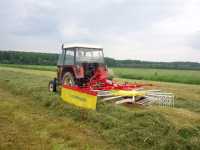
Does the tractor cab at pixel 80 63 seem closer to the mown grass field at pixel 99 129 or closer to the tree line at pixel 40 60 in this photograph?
the mown grass field at pixel 99 129

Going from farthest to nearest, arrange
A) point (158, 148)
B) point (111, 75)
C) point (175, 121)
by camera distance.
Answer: point (111, 75), point (175, 121), point (158, 148)

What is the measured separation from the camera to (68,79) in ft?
40.5

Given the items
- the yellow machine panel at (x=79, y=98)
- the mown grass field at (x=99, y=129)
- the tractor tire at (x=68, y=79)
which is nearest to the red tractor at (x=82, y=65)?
the tractor tire at (x=68, y=79)

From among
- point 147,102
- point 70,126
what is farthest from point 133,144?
point 147,102

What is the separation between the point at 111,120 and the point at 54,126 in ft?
4.32

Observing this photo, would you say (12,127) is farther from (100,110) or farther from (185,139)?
(185,139)

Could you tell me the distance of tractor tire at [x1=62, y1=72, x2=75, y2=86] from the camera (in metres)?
12.0

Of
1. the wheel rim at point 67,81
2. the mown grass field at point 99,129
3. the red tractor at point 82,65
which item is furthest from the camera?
the wheel rim at point 67,81

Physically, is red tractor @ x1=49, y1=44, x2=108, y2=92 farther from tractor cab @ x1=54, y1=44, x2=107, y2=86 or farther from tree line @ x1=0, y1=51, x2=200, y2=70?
tree line @ x1=0, y1=51, x2=200, y2=70

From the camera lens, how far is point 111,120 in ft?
24.5

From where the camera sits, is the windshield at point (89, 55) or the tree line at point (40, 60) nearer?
the windshield at point (89, 55)

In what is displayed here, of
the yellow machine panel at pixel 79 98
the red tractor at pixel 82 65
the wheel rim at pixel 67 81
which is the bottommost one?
the yellow machine panel at pixel 79 98

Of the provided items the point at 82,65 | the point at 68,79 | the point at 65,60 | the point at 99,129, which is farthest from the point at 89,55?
the point at 99,129

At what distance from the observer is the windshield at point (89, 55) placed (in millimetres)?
12031
